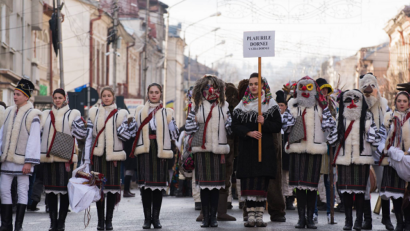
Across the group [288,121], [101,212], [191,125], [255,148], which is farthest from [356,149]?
[101,212]

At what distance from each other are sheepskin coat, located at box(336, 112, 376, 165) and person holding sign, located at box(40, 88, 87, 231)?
3.67m

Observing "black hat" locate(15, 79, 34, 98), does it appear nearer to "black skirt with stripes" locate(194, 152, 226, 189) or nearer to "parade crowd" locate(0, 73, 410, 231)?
"parade crowd" locate(0, 73, 410, 231)

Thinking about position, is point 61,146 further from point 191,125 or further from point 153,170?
point 191,125

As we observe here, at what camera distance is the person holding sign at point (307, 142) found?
10211 mm

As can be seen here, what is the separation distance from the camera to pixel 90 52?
47000 mm

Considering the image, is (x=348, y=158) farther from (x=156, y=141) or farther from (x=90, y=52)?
(x=90, y=52)

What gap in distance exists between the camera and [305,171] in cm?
1025

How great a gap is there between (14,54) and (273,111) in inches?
772

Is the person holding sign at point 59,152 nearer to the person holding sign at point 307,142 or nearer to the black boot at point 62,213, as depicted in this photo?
the black boot at point 62,213

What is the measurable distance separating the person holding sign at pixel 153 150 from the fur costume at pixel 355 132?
→ 2.39 m

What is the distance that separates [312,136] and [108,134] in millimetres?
2875

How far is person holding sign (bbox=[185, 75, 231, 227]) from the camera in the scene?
10.2 metres

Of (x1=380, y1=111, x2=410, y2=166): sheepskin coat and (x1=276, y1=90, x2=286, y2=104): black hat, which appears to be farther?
(x1=276, y1=90, x2=286, y2=104): black hat

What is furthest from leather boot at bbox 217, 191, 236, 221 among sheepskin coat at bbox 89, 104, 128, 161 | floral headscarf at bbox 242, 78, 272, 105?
Answer: sheepskin coat at bbox 89, 104, 128, 161
